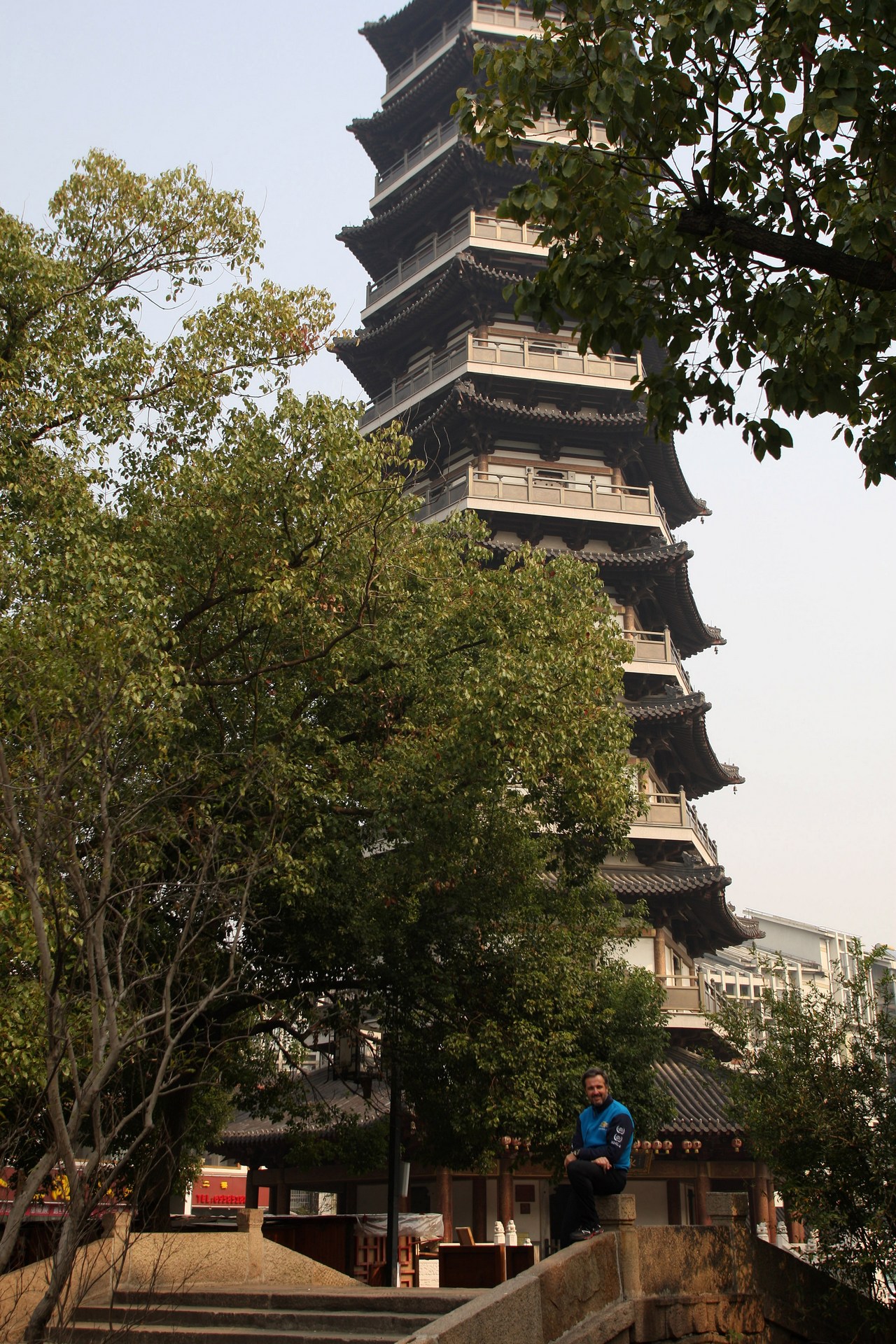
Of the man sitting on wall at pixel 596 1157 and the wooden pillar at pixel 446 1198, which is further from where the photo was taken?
the wooden pillar at pixel 446 1198

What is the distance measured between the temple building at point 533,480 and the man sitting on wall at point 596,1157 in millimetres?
13689

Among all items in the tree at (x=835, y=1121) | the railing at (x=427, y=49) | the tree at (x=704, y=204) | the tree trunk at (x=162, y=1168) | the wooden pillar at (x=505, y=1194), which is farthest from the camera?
the railing at (x=427, y=49)

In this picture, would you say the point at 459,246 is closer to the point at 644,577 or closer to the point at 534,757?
the point at 644,577

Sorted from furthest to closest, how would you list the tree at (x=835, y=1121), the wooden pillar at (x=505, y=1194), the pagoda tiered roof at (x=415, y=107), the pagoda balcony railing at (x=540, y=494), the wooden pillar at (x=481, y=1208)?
1. the pagoda tiered roof at (x=415, y=107)
2. the pagoda balcony railing at (x=540, y=494)
3. the wooden pillar at (x=481, y=1208)
4. the wooden pillar at (x=505, y=1194)
5. the tree at (x=835, y=1121)

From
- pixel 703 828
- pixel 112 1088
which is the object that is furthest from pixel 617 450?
pixel 112 1088

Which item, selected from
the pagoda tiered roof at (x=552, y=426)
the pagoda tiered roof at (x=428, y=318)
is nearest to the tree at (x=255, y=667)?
the pagoda tiered roof at (x=552, y=426)

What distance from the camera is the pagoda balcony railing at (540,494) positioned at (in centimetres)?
2703

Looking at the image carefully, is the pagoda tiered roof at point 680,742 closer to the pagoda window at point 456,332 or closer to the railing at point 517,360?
the railing at point 517,360

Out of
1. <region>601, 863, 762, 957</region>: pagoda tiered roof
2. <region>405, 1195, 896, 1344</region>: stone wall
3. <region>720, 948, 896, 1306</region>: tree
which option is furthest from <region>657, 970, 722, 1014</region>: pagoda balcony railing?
<region>405, 1195, 896, 1344</region>: stone wall

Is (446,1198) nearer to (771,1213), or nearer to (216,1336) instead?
(771,1213)

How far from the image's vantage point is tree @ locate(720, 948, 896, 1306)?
364 inches

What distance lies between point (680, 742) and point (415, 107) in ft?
66.7

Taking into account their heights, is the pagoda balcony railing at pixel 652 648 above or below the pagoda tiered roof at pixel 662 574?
below

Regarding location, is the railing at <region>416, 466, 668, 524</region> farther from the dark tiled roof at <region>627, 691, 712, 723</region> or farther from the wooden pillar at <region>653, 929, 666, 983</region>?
the wooden pillar at <region>653, 929, 666, 983</region>
